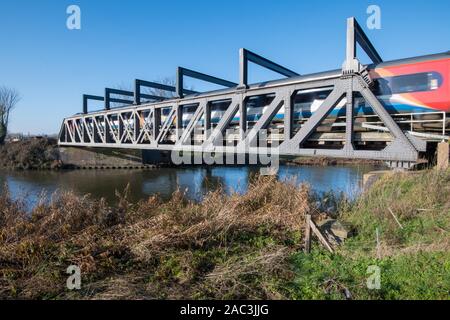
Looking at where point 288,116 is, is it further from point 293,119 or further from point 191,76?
point 191,76

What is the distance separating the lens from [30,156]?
35.2 meters

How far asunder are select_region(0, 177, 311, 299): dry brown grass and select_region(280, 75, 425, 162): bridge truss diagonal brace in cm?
366

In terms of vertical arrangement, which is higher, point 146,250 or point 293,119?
point 293,119

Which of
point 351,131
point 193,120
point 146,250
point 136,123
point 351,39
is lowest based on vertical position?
point 146,250

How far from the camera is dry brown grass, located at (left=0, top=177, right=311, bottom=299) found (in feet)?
12.0

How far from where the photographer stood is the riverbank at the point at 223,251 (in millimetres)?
3600

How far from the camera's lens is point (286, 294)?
3.54m

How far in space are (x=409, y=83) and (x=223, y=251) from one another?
7569 millimetres

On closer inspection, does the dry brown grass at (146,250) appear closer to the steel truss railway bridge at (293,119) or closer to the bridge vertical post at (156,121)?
the steel truss railway bridge at (293,119)

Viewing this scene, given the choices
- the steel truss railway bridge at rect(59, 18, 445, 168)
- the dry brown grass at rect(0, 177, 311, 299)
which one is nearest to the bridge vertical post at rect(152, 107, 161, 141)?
the steel truss railway bridge at rect(59, 18, 445, 168)

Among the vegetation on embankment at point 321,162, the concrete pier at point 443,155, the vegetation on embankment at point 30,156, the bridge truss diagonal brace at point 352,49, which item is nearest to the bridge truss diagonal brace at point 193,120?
the bridge truss diagonal brace at point 352,49

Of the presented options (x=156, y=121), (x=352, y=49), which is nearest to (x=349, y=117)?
(x=352, y=49)

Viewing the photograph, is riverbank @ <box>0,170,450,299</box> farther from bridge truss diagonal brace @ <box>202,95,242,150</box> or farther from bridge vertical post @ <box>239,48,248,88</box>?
bridge vertical post @ <box>239,48,248,88</box>

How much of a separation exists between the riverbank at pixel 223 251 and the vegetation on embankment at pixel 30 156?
33.9 m
